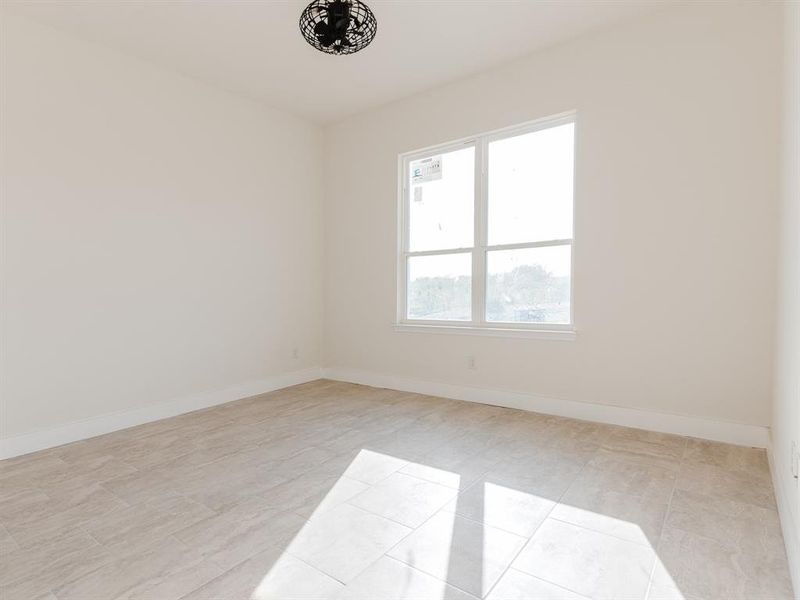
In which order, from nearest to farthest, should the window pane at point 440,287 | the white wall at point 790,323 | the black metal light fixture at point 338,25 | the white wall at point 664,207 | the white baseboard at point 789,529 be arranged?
the white baseboard at point 789,529, the white wall at point 790,323, the black metal light fixture at point 338,25, the white wall at point 664,207, the window pane at point 440,287

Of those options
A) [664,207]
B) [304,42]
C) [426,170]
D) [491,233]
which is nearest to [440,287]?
[491,233]

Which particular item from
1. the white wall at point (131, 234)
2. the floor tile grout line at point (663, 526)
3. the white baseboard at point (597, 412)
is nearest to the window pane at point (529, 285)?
the white baseboard at point (597, 412)

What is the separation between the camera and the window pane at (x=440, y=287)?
4.00 metres

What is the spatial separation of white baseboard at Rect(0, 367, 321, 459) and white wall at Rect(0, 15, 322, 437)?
0.06m

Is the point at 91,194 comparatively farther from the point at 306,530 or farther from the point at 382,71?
the point at 306,530

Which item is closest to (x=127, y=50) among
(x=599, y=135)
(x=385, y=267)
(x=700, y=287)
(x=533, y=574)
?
(x=385, y=267)

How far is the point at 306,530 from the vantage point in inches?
70.5

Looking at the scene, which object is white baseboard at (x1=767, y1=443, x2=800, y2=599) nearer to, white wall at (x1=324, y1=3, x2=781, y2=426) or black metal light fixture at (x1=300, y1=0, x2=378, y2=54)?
white wall at (x1=324, y1=3, x2=781, y2=426)

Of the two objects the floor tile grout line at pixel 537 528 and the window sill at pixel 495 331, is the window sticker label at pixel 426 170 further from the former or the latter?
the floor tile grout line at pixel 537 528

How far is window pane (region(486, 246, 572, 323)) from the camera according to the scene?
3.44 metres

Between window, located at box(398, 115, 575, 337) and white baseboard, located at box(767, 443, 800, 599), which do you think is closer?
white baseboard, located at box(767, 443, 800, 599)

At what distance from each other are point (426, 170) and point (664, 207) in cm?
220

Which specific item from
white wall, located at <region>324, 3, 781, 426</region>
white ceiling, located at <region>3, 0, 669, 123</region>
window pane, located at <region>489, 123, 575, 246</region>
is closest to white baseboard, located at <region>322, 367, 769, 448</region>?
white wall, located at <region>324, 3, 781, 426</region>

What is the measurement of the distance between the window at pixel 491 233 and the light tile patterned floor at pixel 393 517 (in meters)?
1.12
